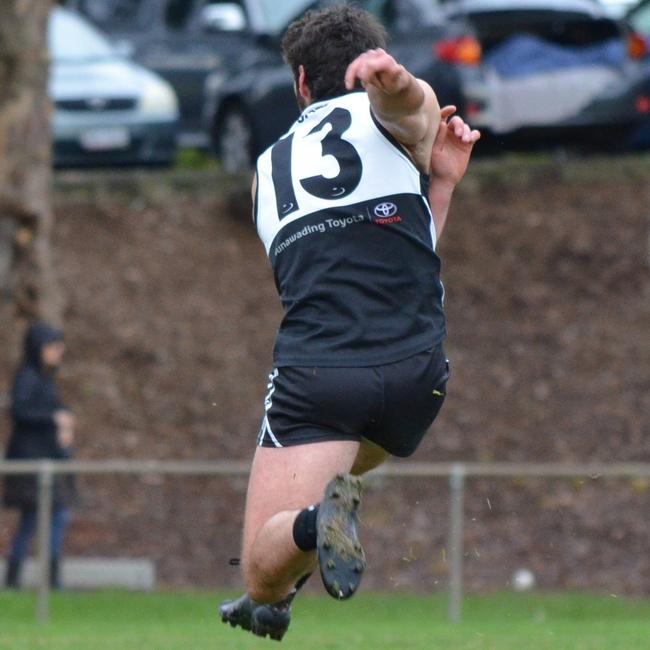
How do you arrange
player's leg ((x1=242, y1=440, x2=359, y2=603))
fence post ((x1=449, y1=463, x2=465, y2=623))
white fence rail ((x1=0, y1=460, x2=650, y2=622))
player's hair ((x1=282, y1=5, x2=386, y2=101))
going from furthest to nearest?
1. fence post ((x1=449, y1=463, x2=465, y2=623))
2. white fence rail ((x1=0, y1=460, x2=650, y2=622))
3. player's hair ((x1=282, y1=5, x2=386, y2=101))
4. player's leg ((x1=242, y1=440, x2=359, y2=603))

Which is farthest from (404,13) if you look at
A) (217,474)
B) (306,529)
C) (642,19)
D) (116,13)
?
(306,529)

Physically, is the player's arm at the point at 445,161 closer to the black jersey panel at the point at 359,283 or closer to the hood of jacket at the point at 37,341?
the black jersey panel at the point at 359,283

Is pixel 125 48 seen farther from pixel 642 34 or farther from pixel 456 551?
pixel 456 551

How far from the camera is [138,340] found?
56.9ft

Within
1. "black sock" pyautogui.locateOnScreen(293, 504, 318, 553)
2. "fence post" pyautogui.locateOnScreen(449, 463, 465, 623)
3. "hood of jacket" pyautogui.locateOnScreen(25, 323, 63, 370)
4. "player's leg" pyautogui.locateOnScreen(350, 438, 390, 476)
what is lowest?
"hood of jacket" pyautogui.locateOnScreen(25, 323, 63, 370)

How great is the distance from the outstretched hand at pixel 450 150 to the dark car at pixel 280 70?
33.5 ft

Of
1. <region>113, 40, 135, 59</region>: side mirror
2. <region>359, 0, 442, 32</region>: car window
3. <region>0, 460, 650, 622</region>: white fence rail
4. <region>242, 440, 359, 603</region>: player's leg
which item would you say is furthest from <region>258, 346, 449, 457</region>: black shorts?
<region>113, 40, 135, 59</region>: side mirror

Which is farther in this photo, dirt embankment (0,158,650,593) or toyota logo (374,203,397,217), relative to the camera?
dirt embankment (0,158,650,593)

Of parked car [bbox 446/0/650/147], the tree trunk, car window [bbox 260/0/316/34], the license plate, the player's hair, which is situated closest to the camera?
the player's hair

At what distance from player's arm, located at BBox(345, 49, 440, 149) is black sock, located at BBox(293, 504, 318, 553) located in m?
1.28

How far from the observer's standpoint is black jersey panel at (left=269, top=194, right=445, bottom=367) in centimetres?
593

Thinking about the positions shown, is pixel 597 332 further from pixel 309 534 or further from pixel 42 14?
pixel 309 534

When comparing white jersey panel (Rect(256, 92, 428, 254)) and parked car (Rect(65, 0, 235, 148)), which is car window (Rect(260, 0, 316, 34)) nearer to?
parked car (Rect(65, 0, 235, 148))

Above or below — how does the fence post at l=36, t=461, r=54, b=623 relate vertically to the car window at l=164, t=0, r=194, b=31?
above
